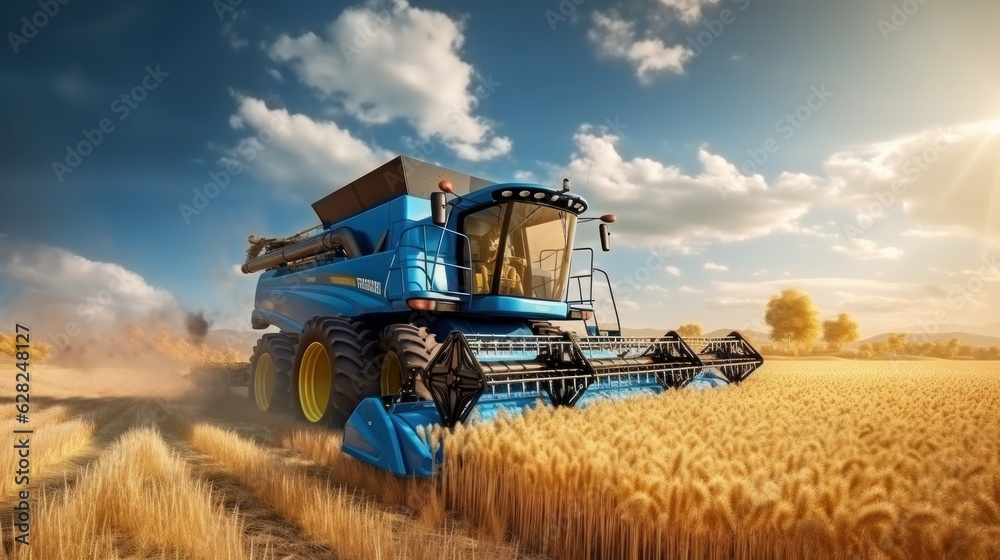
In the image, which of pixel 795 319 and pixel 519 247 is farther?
pixel 795 319

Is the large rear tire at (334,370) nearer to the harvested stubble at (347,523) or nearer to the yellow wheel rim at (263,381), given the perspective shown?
the harvested stubble at (347,523)

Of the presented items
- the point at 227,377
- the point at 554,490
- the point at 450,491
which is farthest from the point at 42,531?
the point at 227,377

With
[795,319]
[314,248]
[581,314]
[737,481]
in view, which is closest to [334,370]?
[314,248]

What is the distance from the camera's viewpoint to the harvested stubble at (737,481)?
1.68 m

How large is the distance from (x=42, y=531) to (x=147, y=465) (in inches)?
63.0

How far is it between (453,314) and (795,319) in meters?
36.3

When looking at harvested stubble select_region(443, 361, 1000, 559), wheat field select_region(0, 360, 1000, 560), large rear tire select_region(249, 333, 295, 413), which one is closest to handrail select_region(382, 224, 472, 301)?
wheat field select_region(0, 360, 1000, 560)

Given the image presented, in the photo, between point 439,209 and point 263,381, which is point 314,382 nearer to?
point 263,381

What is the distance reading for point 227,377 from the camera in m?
10.9

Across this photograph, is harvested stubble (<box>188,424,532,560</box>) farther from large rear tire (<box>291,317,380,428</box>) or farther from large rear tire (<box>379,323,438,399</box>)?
large rear tire (<box>291,317,380,428</box>)

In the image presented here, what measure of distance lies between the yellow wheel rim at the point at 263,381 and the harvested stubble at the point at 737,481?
674cm

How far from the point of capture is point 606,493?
94.0 inches

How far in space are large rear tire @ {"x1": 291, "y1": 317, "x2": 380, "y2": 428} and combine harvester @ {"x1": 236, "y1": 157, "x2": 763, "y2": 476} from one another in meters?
0.02

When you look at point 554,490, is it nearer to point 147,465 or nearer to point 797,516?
point 797,516
